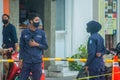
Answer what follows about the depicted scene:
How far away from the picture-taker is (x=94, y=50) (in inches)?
417

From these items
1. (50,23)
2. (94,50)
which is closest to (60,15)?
(50,23)

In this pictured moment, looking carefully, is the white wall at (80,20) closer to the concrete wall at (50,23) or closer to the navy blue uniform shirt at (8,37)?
the concrete wall at (50,23)

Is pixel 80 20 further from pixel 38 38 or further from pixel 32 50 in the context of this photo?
pixel 32 50

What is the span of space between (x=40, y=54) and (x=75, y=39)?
676 cm

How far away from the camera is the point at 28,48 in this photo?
1057 centimetres

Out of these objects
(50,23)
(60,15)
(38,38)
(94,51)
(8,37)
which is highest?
(60,15)

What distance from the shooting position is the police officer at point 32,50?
10.5 meters

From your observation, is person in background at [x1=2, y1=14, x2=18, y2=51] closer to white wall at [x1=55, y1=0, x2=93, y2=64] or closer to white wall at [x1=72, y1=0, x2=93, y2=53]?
white wall at [x1=55, y1=0, x2=93, y2=64]

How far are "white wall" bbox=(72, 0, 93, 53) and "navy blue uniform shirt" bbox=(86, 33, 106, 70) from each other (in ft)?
21.0

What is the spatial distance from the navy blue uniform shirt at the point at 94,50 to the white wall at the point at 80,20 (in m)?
6.39

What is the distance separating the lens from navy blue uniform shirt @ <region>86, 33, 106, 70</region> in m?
10.6

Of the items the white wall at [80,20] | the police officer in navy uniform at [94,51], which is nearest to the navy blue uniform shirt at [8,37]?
the police officer in navy uniform at [94,51]

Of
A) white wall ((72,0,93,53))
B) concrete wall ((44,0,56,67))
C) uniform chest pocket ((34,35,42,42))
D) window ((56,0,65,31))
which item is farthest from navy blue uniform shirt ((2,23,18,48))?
white wall ((72,0,93,53))

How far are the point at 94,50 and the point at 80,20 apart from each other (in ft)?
22.7
